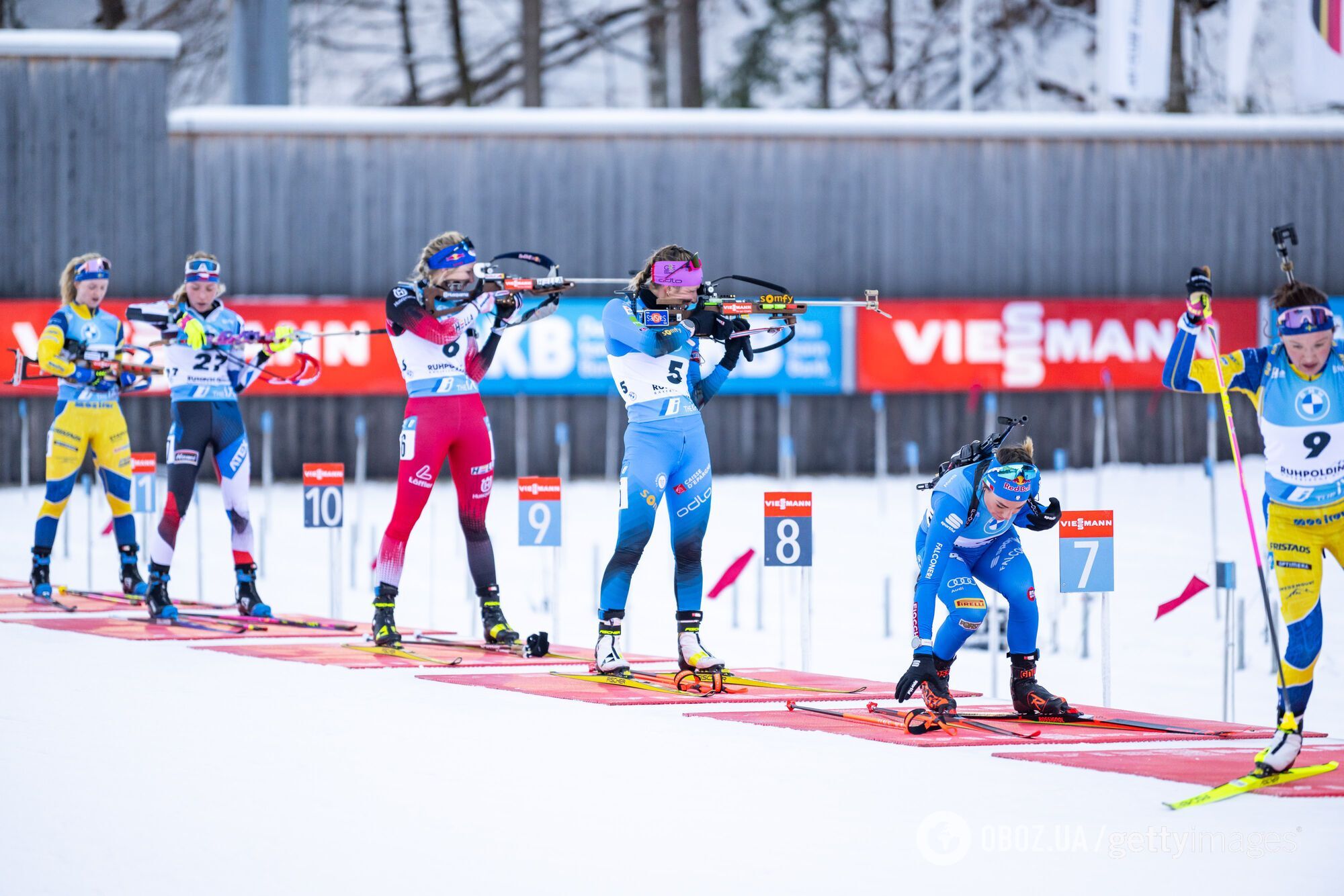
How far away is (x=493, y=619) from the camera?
7.50 meters

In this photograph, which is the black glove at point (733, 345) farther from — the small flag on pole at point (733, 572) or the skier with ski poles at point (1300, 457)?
the skier with ski poles at point (1300, 457)

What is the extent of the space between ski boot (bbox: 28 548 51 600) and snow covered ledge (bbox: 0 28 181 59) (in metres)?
8.29

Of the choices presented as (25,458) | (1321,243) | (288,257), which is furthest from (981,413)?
(25,458)

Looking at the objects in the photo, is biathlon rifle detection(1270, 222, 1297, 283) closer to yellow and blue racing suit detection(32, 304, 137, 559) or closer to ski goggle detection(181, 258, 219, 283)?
ski goggle detection(181, 258, 219, 283)

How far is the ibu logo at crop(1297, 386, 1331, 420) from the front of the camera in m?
5.00

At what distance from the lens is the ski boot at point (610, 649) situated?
6.61 metres

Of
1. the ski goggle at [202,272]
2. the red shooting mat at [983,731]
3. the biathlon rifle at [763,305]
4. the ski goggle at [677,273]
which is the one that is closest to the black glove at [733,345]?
the biathlon rifle at [763,305]

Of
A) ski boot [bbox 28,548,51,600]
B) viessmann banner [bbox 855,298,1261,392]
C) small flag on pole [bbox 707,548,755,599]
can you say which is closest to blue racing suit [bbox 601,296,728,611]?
small flag on pole [bbox 707,548,755,599]

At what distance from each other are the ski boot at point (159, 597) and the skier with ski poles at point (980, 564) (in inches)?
174

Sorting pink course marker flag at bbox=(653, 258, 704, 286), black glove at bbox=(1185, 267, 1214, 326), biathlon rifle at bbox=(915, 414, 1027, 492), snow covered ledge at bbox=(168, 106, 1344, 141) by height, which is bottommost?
biathlon rifle at bbox=(915, 414, 1027, 492)

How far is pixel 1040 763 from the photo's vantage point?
16.6 feet

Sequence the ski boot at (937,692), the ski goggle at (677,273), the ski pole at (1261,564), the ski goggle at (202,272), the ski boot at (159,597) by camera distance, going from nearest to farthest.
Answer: the ski pole at (1261,564), the ski boot at (937,692), the ski goggle at (677,273), the ski boot at (159,597), the ski goggle at (202,272)

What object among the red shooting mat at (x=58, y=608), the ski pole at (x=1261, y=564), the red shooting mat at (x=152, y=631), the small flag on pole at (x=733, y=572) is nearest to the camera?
the ski pole at (x=1261, y=564)

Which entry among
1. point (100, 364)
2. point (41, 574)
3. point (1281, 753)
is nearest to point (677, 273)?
point (1281, 753)
